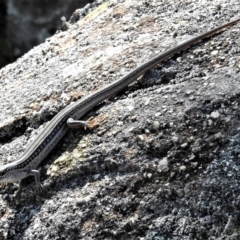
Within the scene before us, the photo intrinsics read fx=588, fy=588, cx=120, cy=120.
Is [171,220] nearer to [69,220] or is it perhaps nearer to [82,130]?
[69,220]

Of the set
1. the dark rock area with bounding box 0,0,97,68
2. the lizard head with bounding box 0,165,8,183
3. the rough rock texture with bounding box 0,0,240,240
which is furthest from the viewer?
the dark rock area with bounding box 0,0,97,68

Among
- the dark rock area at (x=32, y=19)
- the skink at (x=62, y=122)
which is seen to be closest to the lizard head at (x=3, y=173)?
the skink at (x=62, y=122)

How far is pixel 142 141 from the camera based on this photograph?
5.14m

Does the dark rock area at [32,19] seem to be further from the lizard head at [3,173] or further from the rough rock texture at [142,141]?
the lizard head at [3,173]

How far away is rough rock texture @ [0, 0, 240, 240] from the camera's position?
15.5 feet

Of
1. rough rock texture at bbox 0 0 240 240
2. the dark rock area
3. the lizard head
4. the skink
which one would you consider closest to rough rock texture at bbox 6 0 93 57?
the dark rock area

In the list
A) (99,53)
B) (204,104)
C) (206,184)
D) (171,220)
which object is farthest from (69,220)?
(99,53)

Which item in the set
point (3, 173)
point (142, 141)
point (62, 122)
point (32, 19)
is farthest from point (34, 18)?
point (142, 141)

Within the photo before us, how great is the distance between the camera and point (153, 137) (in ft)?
16.8

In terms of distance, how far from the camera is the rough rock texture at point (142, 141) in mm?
4738

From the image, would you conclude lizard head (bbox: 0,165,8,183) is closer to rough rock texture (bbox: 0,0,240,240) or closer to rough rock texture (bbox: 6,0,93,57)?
rough rock texture (bbox: 0,0,240,240)

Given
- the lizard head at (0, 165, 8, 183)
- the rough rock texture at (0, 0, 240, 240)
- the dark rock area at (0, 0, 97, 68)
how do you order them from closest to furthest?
the rough rock texture at (0, 0, 240, 240) → the lizard head at (0, 165, 8, 183) → the dark rock area at (0, 0, 97, 68)

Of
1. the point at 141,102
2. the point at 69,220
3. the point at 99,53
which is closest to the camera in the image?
the point at 69,220

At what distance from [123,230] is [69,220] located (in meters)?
0.50
